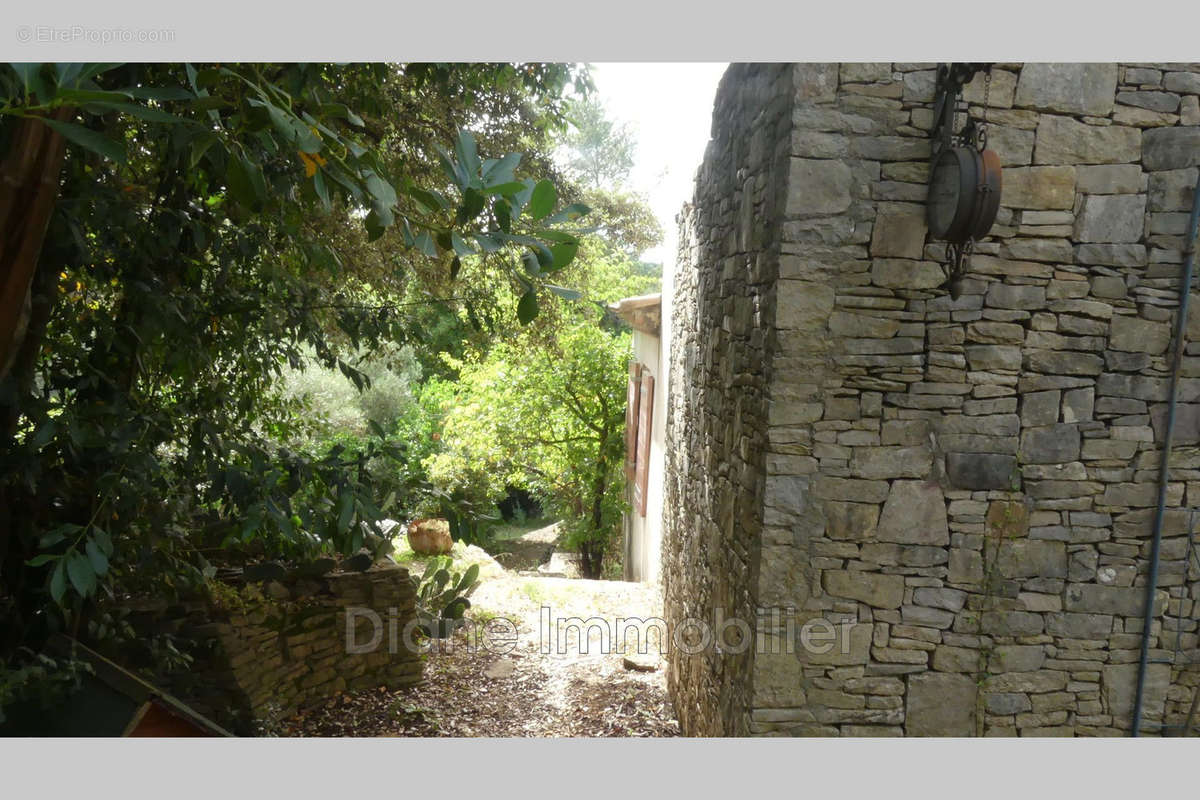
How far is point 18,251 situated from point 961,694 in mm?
2958

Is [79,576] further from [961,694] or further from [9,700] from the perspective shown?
[961,694]

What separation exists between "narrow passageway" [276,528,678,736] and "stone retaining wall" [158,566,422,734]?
151 millimetres

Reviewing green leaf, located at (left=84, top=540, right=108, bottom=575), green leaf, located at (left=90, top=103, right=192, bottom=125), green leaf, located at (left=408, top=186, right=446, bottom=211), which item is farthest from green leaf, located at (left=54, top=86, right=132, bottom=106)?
green leaf, located at (left=84, top=540, right=108, bottom=575)

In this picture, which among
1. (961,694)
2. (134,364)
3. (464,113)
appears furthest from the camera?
(464,113)

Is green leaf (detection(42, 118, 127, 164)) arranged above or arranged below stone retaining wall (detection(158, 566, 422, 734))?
above

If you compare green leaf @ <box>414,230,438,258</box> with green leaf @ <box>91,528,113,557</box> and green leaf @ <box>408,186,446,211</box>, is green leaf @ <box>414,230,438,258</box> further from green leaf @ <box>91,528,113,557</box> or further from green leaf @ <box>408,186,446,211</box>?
green leaf @ <box>91,528,113,557</box>

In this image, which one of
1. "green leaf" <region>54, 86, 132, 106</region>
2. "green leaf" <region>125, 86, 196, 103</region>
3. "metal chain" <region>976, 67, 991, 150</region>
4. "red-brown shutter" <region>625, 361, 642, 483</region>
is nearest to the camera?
"green leaf" <region>54, 86, 132, 106</region>

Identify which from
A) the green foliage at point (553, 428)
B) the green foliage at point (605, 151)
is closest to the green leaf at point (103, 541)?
the green foliage at point (553, 428)

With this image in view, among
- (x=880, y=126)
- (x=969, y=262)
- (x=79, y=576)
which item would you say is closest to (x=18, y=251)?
(x=79, y=576)

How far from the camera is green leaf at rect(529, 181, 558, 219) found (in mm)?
1541

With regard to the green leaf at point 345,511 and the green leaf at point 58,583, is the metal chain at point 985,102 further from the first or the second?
the green leaf at point 58,583

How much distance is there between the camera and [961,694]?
274cm

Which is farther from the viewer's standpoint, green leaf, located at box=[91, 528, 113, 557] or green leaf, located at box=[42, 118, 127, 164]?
green leaf, located at box=[91, 528, 113, 557]

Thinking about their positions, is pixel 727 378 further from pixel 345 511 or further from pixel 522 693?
pixel 522 693
